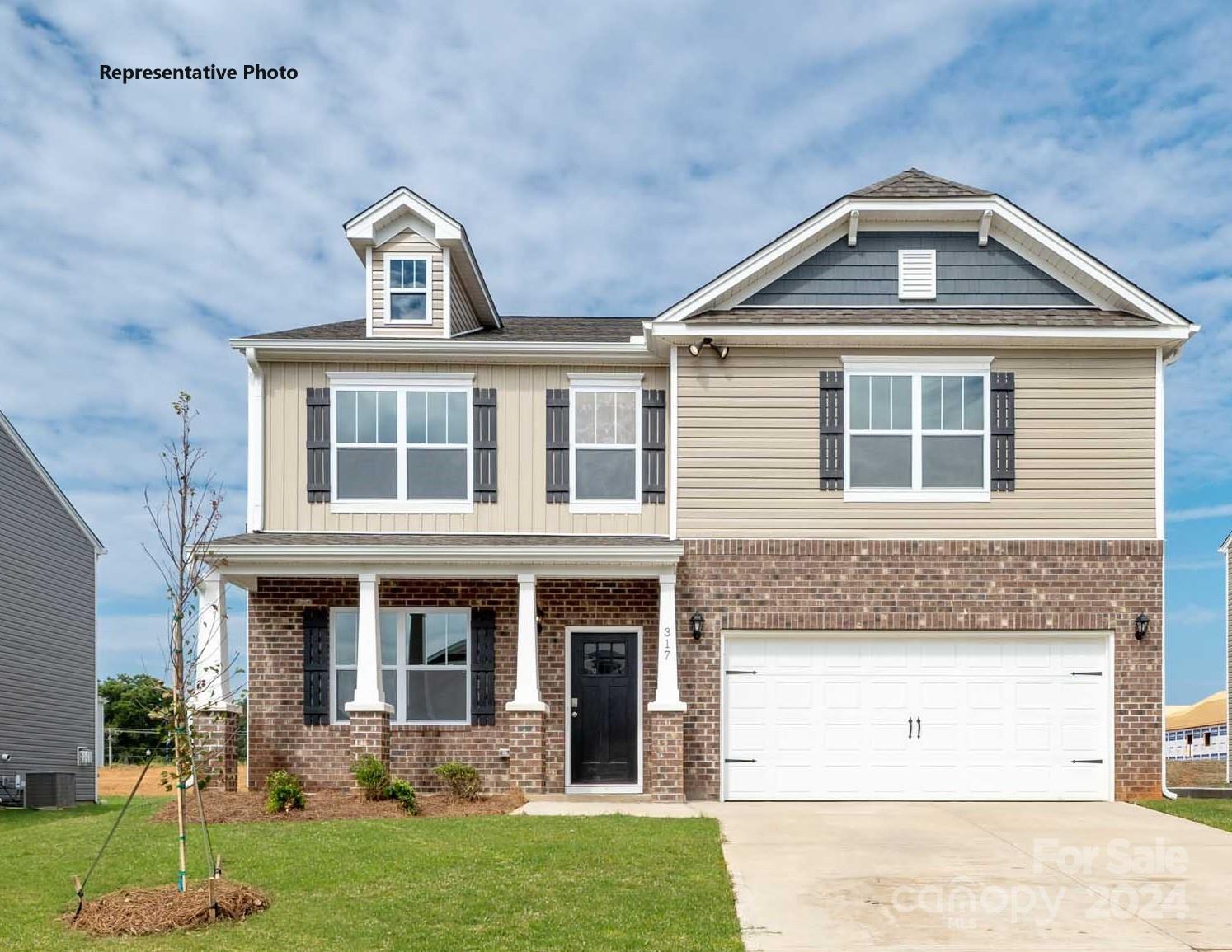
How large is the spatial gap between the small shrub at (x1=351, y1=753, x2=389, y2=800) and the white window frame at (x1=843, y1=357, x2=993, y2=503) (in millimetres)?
6619

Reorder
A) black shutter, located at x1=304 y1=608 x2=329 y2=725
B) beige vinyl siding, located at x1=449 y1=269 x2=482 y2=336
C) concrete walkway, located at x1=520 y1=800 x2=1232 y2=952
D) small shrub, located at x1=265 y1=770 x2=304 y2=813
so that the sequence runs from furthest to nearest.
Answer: beige vinyl siding, located at x1=449 y1=269 x2=482 y2=336
black shutter, located at x1=304 y1=608 x2=329 y2=725
small shrub, located at x1=265 y1=770 x2=304 y2=813
concrete walkway, located at x1=520 y1=800 x2=1232 y2=952

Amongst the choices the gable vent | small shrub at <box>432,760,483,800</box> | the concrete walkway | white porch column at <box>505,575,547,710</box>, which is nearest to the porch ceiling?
white porch column at <box>505,575,547,710</box>

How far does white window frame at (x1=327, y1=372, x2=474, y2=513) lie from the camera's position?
1600 centimetres

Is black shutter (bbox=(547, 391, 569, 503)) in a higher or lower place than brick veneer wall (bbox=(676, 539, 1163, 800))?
higher

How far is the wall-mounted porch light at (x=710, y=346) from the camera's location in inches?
613

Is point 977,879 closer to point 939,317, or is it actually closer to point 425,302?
point 939,317

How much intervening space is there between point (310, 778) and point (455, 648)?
2454mm

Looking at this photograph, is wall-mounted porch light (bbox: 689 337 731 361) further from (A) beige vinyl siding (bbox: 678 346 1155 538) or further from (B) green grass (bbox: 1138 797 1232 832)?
(B) green grass (bbox: 1138 797 1232 832)

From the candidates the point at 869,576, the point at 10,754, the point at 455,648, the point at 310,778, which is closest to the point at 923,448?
the point at 869,576

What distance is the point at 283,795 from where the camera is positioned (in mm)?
13516

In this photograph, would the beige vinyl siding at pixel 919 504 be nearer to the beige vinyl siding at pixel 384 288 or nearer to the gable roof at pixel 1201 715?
the beige vinyl siding at pixel 384 288

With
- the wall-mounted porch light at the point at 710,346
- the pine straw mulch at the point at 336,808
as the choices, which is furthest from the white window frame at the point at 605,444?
the pine straw mulch at the point at 336,808

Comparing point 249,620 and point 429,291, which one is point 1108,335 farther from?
point 249,620

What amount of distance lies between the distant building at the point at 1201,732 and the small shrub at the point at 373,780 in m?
18.1
